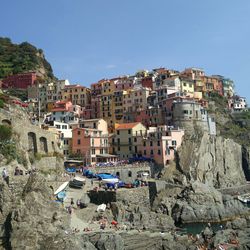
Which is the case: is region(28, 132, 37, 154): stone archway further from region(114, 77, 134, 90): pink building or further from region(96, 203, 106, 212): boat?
region(114, 77, 134, 90): pink building

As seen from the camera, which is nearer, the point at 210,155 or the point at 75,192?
the point at 75,192

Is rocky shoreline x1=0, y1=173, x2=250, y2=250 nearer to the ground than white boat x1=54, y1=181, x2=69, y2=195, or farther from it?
nearer to the ground

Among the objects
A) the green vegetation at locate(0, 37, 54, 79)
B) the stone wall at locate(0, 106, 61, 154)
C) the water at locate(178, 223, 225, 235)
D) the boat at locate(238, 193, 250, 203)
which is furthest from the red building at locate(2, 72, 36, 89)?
the water at locate(178, 223, 225, 235)

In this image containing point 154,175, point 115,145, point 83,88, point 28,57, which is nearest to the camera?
point 154,175

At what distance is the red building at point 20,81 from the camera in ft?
322

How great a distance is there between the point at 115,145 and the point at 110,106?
1455cm

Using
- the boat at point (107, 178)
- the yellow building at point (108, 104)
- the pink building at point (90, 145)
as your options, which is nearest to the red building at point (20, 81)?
the yellow building at point (108, 104)

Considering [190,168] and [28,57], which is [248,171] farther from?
[28,57]

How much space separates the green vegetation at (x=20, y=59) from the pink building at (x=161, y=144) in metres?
48.2

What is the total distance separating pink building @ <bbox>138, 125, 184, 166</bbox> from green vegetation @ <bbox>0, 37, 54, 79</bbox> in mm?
48210

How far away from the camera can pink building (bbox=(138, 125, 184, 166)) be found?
6588cm

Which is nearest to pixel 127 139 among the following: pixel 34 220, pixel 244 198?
pixel 244 198

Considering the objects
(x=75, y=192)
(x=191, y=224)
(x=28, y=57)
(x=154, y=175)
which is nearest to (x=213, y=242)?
(x=191, y=224)

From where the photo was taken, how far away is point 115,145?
7069 cm
